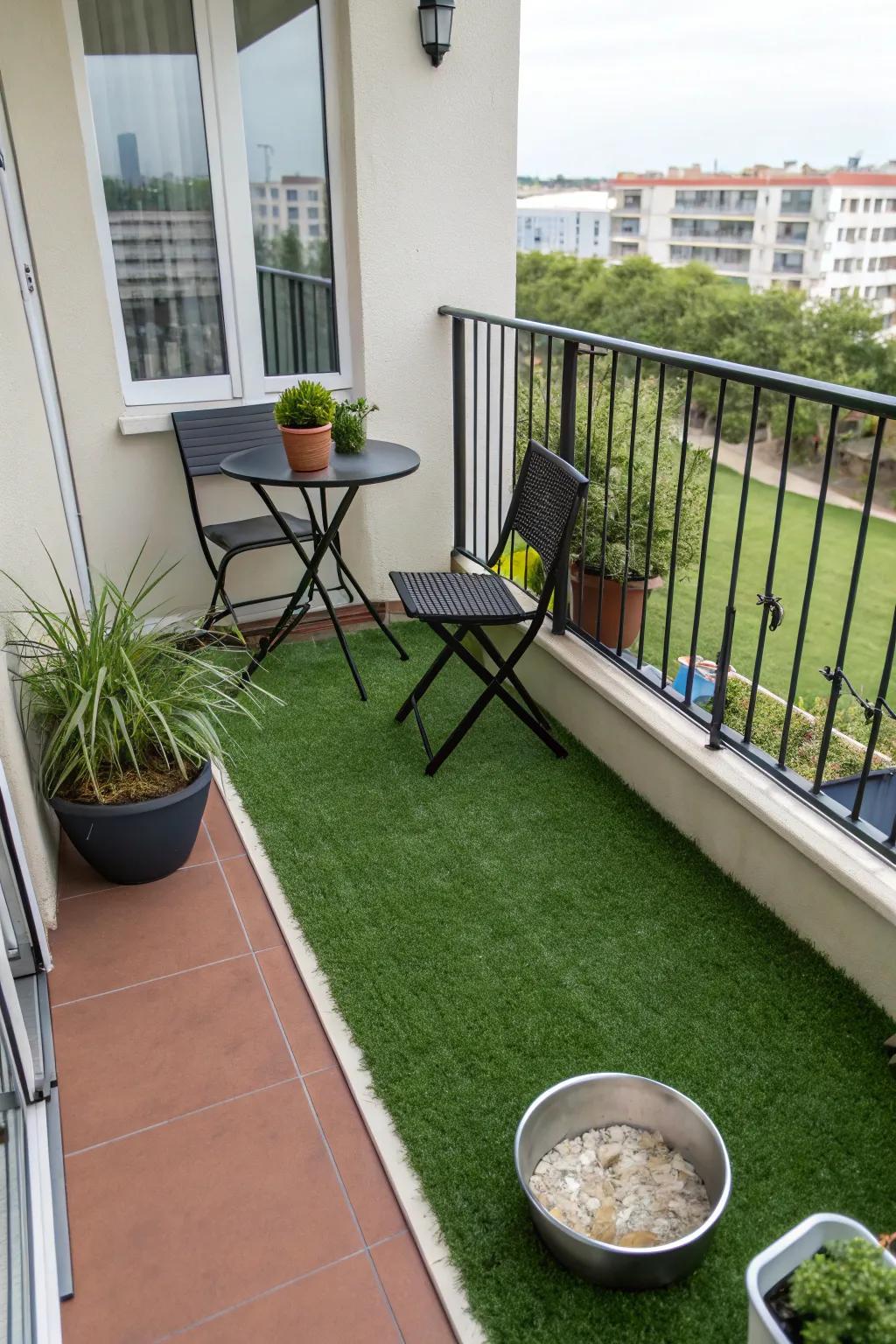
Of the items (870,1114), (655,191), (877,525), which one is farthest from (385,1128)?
(655,191)

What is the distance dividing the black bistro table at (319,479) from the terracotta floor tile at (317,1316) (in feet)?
7.03

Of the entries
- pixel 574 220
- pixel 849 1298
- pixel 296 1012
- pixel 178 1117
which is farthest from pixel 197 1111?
pixel 574 220

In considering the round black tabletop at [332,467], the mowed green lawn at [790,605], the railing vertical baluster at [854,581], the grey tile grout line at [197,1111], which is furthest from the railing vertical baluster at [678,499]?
the mowed green lawn at [790,605]

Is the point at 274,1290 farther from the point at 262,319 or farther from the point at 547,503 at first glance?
the point at 262,319

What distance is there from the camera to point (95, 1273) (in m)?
1.63

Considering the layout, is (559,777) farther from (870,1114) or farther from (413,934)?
(870,1114)

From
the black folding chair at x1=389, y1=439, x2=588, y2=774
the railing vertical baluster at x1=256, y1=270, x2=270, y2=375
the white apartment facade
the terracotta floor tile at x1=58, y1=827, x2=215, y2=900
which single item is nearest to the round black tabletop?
the black folding chair at x1=389, y1=439, x2=588, y2=774

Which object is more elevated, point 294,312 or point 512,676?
point 294,312

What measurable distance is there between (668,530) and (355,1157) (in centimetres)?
285

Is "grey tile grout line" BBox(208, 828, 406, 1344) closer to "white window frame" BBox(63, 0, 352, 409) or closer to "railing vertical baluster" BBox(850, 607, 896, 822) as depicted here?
"railing vertical baluster" BBox(850, 607, 896, 822)

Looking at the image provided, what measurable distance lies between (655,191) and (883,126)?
7.14 metres

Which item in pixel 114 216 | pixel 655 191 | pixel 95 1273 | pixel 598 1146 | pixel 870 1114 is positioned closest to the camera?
pixel 95 1273

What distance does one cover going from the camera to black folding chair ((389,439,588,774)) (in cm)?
284

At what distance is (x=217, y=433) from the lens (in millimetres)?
3840
